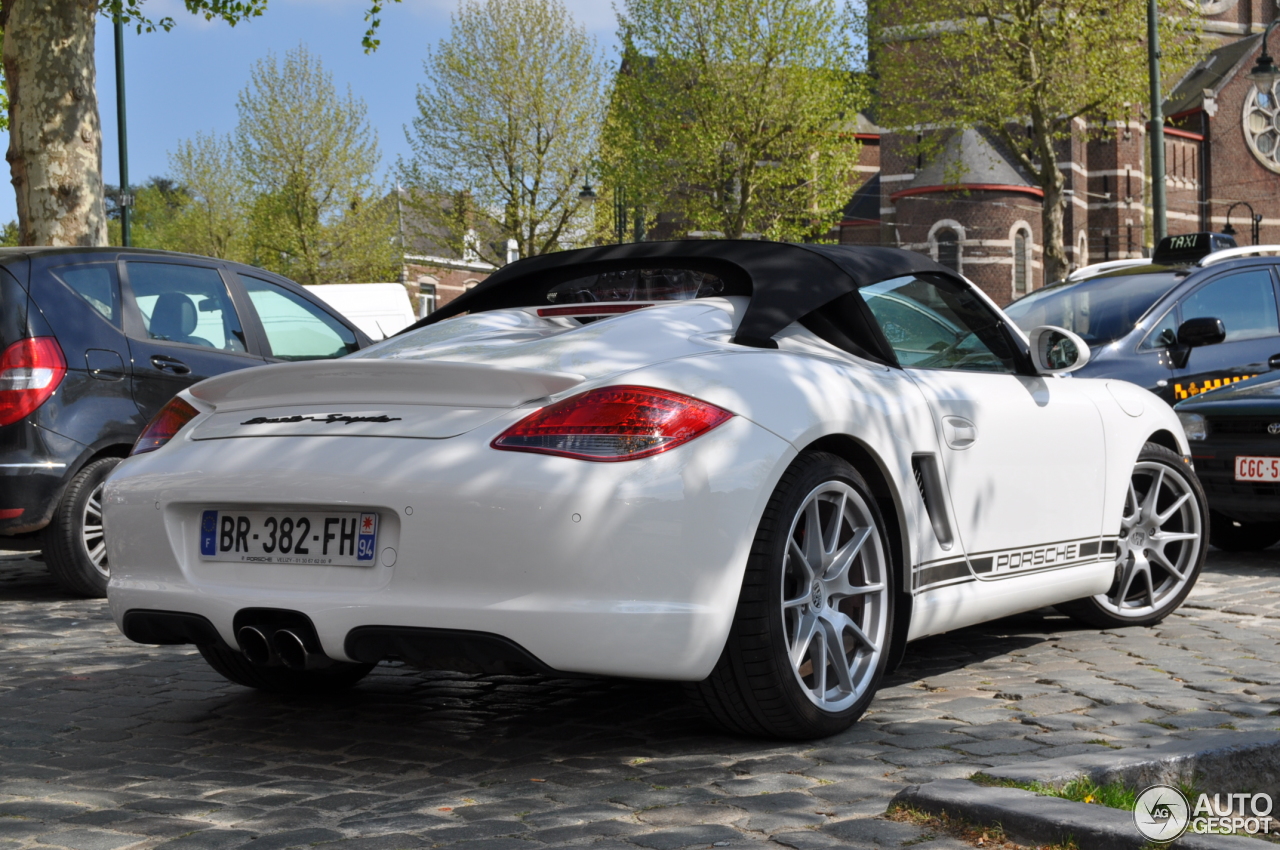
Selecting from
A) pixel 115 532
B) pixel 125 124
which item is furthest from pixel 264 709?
pixel 125 124

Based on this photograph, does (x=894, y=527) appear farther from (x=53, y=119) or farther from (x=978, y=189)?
(x=978, y=189)

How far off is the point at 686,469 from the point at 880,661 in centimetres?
107

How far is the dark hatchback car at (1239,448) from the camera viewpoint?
794cm

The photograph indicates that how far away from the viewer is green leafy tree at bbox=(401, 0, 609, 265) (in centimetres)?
4444

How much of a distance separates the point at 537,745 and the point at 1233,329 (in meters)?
7.84

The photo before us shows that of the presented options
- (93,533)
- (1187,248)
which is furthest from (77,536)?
(1187,248)

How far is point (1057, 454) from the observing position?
5.09m

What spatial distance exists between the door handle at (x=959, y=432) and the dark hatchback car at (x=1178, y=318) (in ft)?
16.1

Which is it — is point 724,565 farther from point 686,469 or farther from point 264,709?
point 264,709

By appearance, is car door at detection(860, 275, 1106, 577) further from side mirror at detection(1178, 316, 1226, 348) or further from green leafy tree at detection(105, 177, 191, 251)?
green leafy tree at detection(105, 177, 191, 251)

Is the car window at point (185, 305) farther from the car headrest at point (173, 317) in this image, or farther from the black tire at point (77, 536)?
the black tire at point (77, 536)

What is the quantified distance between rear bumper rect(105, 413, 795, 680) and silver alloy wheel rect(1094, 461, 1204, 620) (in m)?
2.65

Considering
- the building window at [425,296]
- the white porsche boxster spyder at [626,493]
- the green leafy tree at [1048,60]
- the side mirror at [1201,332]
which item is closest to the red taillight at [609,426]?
the white porsche boxster spyder at [626,493]

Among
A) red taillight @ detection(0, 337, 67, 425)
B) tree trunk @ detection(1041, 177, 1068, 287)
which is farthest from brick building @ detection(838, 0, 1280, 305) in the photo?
red taillight @ detection(0, 337, 67, 425)
